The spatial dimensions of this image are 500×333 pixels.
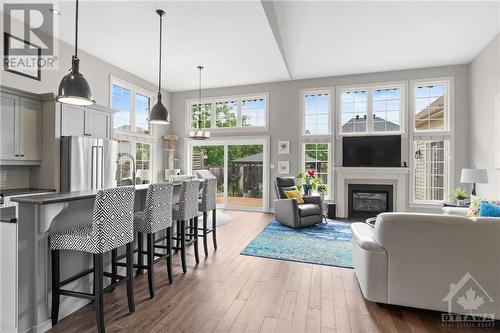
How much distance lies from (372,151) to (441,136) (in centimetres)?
150

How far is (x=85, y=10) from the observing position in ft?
12.2

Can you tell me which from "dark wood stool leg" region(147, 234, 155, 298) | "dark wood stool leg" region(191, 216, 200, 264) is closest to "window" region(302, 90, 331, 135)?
"dark wood stool leg" region(191, 216, 200, 264)

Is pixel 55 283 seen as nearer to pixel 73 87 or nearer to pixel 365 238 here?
pixel 73 87

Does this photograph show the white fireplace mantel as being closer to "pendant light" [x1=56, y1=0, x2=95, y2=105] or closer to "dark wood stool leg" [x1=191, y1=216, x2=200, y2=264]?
"dark wood stool leg" [x1=191, y1=216, x2=200, y2=264]

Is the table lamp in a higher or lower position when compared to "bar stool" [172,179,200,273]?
higher

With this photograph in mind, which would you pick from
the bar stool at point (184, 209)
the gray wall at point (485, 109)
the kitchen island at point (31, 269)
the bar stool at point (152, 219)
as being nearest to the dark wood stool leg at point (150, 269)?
the bar stool at point (152, 219)

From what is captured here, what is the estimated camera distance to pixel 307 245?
4129 mm

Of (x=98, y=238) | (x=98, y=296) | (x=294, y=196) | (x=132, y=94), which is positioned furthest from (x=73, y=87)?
(x=132, y=94)

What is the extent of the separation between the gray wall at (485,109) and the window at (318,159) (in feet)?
9.76

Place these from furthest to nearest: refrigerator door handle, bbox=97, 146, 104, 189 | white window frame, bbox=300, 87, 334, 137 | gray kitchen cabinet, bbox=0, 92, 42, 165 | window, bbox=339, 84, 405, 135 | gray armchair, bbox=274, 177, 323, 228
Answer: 1. white window frame, bbox=300, 87, 334, 137
2. window, bbox=339, 84, 405, 135
3. gray armchair, bbox=274, 177, 323, 228
4. refrigerator door handle, bbox=97, 146, 104, 189
5. gray kitchen cabinet, bbox=0, 92, 42, 165

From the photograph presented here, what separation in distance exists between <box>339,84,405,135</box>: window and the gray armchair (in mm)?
2193

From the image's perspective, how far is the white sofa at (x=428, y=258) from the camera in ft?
6.69

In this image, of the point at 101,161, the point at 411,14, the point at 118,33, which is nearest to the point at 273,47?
the point at 411,14

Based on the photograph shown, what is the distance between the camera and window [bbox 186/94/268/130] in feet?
23.8
